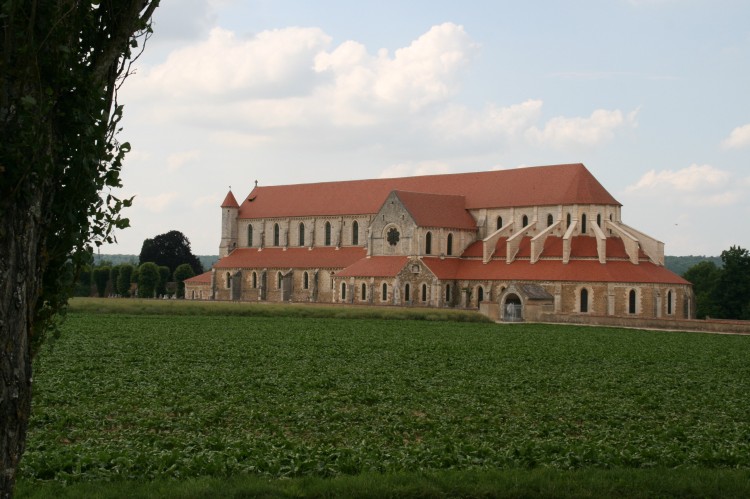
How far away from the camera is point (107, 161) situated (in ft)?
30.1

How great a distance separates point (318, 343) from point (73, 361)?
11808mm

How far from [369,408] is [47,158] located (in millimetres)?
11868

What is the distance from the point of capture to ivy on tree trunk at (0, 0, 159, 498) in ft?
26.8

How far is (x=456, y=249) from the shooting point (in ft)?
249

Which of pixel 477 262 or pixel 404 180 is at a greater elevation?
pixel 404 180

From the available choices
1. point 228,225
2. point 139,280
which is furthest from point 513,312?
point 139,280

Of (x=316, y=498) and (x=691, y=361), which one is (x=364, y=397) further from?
(x=691, y=361)

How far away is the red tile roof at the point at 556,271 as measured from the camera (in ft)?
212

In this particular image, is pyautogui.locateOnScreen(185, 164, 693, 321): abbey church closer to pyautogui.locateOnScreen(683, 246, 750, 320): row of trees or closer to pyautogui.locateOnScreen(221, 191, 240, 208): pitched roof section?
pyautogui.locateOnScreen(221, 191, 240, 208): pitched roof section

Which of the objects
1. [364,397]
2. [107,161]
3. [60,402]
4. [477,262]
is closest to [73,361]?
[60,402]

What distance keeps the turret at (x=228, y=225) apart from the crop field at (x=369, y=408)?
54.0 meters

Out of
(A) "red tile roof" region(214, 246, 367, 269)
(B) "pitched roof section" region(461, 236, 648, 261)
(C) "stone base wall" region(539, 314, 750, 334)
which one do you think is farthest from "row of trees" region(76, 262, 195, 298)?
(C) "stone base wall" region(539, 314, 750, 334)

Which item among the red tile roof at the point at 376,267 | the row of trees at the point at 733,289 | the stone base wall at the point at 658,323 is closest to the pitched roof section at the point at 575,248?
the red tile roof at the point at 376,267

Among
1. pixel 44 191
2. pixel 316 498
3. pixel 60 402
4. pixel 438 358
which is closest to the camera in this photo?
pixel 44 191
